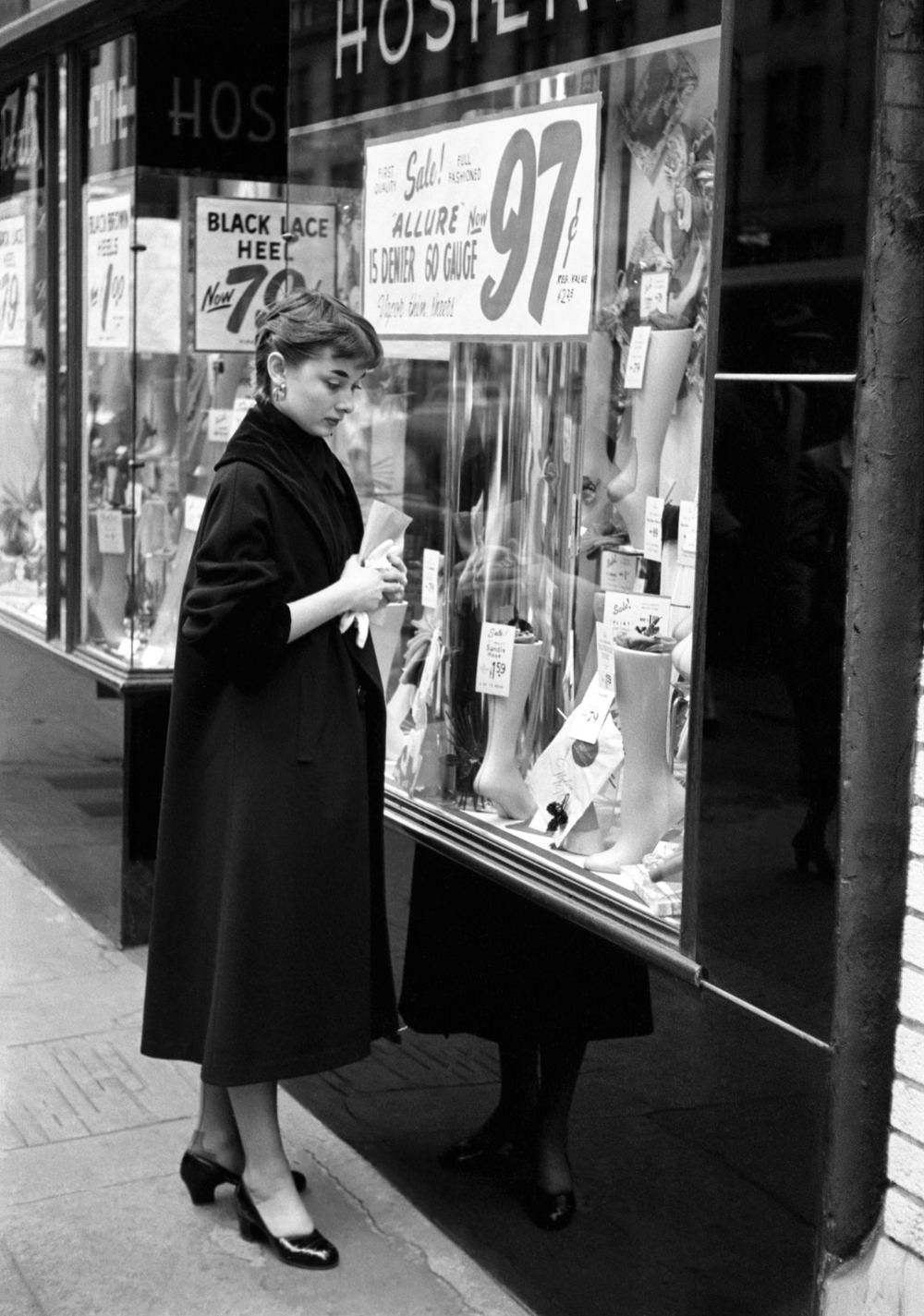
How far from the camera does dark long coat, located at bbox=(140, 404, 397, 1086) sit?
3471 mm

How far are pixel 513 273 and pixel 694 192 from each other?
48 centimetres

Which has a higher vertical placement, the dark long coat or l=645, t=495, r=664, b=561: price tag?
l=645, t=495, r=664, b=561: price tag

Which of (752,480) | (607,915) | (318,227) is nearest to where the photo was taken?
(752,480)

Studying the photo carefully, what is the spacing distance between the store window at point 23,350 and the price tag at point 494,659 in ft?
10.6

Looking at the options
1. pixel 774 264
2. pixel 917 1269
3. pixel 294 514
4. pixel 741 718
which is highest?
pixel 774 264

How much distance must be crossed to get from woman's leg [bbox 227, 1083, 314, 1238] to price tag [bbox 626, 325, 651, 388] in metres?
1.64

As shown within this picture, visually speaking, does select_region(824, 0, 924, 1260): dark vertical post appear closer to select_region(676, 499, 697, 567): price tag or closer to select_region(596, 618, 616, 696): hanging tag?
select_region(676, 499, 697, 567): price tag

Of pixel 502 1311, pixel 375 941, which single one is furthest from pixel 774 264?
pixel 502 1311

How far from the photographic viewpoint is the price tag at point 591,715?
365 cm

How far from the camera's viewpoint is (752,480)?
2729 mm

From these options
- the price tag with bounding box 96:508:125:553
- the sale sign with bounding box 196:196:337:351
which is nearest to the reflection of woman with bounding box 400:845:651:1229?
the price tag with bounding box 96:508:125:553

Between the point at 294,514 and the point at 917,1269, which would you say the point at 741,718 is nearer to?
the point at 917,1269

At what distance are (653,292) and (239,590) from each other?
1.00m

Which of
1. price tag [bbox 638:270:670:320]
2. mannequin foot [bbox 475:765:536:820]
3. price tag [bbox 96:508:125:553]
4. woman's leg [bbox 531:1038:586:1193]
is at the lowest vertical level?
A: woman's leg [bbox 531:1038:586:1193]
